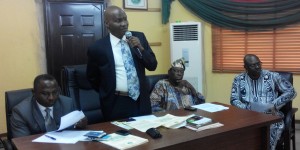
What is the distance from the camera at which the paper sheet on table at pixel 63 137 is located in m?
1.77

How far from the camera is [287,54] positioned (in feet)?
13.1

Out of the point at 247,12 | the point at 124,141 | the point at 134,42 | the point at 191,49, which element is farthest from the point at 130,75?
the point at 247,12

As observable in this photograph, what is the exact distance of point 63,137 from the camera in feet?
6.01

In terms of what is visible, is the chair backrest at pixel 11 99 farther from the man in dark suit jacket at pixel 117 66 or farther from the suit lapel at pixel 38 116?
the man in dark suit jacket at pixel 117 66

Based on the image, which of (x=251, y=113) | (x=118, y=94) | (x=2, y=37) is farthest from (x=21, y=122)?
(x=2, y=37)

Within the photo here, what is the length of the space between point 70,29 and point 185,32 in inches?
58.9

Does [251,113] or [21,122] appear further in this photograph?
[251,113]

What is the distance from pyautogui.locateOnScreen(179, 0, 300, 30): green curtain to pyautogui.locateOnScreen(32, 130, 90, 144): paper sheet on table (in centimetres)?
289

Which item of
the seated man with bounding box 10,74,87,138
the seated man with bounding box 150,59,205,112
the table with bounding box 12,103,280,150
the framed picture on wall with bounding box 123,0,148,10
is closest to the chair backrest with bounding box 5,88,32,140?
the seated man with bounding box 10,74,87,138

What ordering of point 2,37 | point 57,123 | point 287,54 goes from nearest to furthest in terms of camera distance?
point 57,123 → point 2,37 → point 287,54

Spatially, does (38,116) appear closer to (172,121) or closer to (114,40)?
(114,40)

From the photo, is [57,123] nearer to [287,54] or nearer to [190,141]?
[190,141]

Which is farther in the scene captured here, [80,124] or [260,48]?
[260,48]

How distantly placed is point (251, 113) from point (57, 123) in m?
1.33
